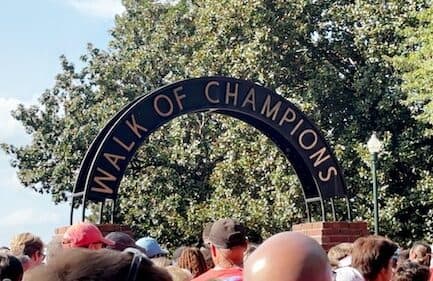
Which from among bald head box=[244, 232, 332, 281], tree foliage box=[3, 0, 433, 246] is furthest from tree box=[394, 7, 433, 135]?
bald head box=[244, 232, 332, 281]

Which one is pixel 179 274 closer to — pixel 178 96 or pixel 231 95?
pixel 178 96

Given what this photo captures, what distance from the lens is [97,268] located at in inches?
73.2

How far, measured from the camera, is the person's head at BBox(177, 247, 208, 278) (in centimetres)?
625

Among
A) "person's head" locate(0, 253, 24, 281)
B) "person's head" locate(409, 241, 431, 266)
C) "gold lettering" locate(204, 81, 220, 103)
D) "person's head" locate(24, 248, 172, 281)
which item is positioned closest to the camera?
"person's head" locate(24, 248, 172, 281)

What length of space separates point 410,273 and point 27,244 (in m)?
2.54

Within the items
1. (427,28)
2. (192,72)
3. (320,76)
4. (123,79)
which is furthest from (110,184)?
(123,79)

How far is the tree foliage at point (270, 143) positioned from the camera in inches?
883

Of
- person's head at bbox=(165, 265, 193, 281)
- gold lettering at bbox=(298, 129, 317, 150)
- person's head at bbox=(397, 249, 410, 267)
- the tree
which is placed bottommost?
person's head at bbox=(165, 265, 193, 281)

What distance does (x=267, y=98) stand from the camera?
12.8 meters

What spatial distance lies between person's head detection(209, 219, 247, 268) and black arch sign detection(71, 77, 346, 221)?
692 cm

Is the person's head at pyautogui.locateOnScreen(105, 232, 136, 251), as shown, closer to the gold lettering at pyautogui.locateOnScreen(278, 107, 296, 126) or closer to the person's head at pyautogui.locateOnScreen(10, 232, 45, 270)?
the person's head at pyautogui.locateOnScreen(10, 232, 45, 270)

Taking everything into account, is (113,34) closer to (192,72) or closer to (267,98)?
(192,72)

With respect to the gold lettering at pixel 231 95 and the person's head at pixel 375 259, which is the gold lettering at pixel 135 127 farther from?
the person's head at pixel 375 259

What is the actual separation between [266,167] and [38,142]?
921 centimetres
